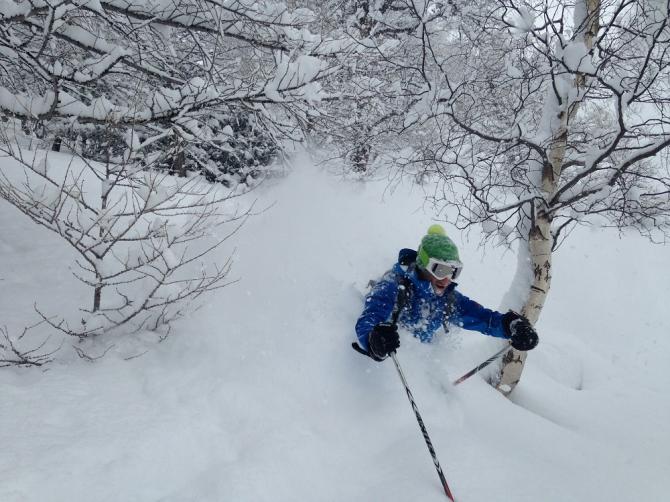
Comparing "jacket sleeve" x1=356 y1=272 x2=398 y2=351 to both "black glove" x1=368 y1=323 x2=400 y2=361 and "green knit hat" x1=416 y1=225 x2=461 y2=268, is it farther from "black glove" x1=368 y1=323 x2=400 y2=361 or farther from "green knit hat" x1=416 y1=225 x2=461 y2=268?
"green knit hat" x1=416 y1=225 x2=461 y2=268

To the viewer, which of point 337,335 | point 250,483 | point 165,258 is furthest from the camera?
point 337,335

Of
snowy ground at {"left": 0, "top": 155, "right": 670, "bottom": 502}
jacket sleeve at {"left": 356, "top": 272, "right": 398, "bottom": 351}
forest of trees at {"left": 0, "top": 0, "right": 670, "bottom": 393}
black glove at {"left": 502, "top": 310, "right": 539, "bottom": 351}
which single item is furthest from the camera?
black glove at {"left": 502, "top": 310, "right": 539, "bottom": 351}

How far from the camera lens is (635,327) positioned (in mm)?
11117

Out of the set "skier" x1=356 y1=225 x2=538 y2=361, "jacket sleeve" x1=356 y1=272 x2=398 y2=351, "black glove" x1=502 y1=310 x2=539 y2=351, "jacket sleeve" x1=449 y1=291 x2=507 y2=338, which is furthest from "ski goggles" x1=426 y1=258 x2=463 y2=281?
"black glove" x1=502 y1=310 x2=539 y2=351

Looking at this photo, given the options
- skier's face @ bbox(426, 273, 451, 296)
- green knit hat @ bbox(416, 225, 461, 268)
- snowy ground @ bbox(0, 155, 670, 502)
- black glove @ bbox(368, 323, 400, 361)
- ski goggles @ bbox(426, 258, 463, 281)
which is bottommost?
snowy ground @ bbox(0, 155, 670, 502)

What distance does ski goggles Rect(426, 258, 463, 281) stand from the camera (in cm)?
382

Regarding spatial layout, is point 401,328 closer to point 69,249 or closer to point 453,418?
point 453,418

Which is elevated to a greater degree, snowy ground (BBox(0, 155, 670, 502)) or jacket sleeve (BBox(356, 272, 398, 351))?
jacket sleeve (BBox(356, 272, 398, 351))

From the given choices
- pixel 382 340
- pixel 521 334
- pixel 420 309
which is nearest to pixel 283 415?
pixel 382 340

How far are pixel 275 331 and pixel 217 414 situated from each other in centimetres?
115

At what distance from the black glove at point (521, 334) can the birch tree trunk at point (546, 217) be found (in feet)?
2.24

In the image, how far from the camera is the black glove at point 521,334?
3932 millimetres

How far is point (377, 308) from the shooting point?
3.82 m

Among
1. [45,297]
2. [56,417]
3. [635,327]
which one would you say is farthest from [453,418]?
[635,327]
